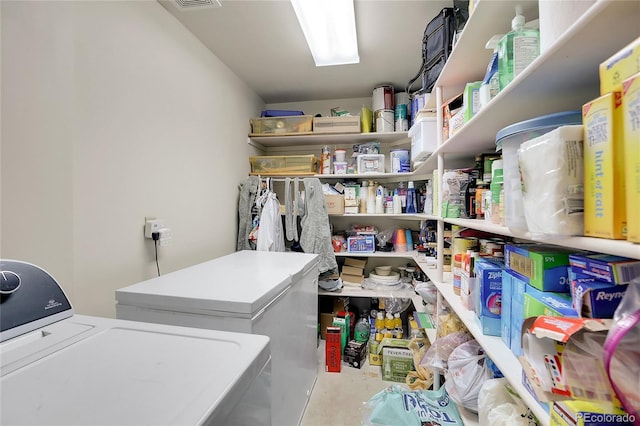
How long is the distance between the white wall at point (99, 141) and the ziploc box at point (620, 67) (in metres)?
1.67

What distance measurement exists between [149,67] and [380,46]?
1614mm

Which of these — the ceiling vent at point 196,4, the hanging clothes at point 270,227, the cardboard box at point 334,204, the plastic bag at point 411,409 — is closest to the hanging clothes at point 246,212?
the hanging clothes at point 270,227

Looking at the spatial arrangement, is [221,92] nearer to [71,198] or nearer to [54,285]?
[71,198]

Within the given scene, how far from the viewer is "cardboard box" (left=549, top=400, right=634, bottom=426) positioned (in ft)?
1.48

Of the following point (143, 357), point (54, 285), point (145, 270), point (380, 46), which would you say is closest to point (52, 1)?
point (54, 285)

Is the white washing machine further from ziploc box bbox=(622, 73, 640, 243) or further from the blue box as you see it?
the blue box

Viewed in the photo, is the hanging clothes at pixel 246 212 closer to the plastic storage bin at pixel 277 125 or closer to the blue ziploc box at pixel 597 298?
the plastic storage bin at pixel 277 125

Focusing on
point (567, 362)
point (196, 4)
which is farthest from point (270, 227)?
point (567, 362)

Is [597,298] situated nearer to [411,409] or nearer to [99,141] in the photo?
[411,409]

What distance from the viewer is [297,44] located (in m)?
2.02

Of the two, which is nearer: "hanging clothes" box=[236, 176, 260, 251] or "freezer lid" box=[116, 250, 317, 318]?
"freezer lid" box=[116, 250, 317, 318]

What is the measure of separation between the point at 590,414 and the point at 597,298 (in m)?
0.21

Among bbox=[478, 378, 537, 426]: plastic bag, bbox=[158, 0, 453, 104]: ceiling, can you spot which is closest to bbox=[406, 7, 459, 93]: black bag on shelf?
bbox=[158, 0, 453, 104]: ceiling

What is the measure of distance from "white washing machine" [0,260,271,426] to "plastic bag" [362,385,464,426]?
0.96 meters
